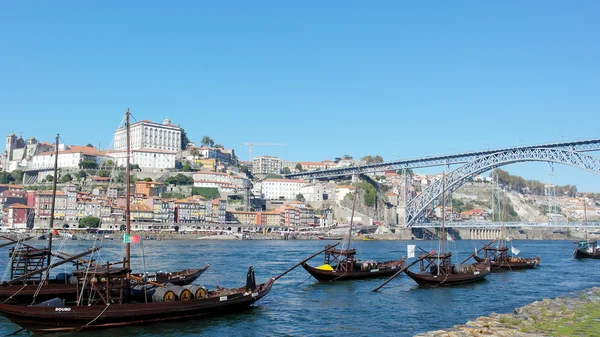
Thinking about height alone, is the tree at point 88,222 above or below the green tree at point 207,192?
below

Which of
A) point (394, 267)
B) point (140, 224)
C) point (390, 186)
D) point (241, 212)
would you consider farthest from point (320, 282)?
point (390, 186)

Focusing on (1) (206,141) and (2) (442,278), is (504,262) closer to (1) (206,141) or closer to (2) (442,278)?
(2) (442,278)

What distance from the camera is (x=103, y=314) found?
1585 centimetres

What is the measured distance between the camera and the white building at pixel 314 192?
378 ft

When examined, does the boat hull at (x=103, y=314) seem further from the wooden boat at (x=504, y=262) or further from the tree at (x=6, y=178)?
the tree at (x=6, y=178)

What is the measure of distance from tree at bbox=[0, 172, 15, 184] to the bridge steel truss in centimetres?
7389

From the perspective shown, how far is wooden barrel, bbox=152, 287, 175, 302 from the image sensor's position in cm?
1723

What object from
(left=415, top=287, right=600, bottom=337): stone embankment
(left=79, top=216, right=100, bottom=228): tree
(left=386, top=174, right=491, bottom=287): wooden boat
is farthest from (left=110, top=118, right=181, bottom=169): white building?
(left=415, top=287, right=600, bottom=337): stone embankment

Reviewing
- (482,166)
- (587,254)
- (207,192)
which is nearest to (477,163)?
(482,166)

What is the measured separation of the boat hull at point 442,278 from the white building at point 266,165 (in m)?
110

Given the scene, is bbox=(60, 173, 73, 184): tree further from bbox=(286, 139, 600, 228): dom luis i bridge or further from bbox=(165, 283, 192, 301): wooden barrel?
bbox=(165, 283, 192, 301): wooden barrel

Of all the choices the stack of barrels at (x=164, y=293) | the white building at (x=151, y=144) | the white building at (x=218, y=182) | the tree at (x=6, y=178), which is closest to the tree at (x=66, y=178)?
the white building at (x=151, y=144)

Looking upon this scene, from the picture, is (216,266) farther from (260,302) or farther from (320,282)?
(260,302)

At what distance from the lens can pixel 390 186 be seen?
421 feet
